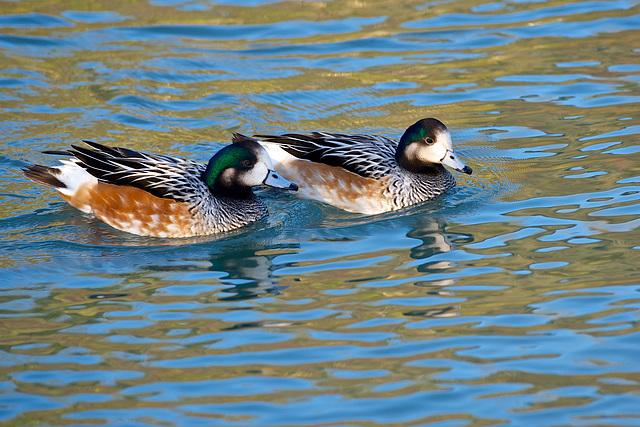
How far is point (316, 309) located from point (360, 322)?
440mm

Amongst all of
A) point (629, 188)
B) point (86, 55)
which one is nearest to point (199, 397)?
point (629, 188)

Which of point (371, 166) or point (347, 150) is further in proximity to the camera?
point (347, 150)

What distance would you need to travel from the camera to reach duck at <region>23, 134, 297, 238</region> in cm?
870

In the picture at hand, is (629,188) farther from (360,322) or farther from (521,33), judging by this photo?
(521,33)

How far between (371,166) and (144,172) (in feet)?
8.67

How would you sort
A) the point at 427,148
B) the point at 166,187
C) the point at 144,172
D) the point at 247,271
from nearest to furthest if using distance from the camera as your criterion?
the point at 247,271, the point at 166,187, the point at 144,172, the point at 427,148

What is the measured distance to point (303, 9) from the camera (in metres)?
16.2

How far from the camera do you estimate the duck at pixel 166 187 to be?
28.6 feet

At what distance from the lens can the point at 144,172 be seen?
29.1ft

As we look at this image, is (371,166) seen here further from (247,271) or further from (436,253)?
(247,271)

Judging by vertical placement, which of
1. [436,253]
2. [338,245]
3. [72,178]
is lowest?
[436,253]

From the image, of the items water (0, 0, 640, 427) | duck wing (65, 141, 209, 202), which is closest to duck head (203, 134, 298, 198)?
duck wing (65, 141, 209, 202)

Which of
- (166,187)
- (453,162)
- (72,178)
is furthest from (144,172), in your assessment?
(453,162)

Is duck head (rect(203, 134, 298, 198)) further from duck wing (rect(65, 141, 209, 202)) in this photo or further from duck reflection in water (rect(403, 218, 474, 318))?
duck reflection in water (rect(403, 218, 474, 318))
